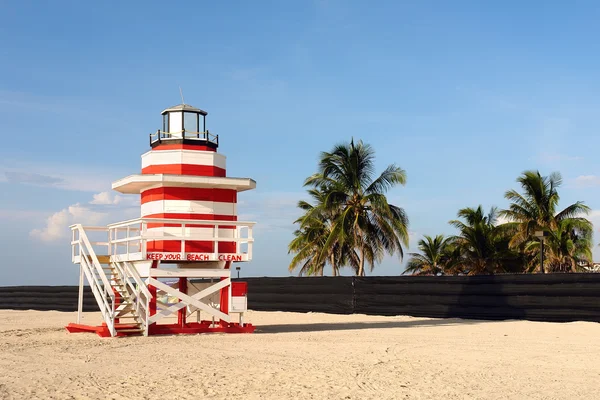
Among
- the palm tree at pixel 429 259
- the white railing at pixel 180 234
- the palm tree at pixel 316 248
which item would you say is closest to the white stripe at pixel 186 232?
the white railing at pixel 180 234

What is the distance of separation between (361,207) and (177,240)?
16532 millimetres

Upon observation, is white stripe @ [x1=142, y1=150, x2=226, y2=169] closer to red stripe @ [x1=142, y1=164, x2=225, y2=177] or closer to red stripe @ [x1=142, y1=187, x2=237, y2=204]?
red stripe @ [x1=142, y1=164, x2=225, y2=177]

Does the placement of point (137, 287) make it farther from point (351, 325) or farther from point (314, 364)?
point (314, 364)

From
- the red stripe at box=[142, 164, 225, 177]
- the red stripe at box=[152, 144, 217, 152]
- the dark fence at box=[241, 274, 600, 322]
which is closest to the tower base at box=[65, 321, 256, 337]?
the red stripe at box=[142, 164, 225, 177]

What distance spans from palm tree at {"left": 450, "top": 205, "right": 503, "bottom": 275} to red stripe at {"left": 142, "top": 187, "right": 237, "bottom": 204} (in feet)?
76.9

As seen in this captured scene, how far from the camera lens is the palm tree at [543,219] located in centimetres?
3544

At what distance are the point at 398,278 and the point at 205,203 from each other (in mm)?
7797

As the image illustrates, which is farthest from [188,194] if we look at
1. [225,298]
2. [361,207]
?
[361,207]

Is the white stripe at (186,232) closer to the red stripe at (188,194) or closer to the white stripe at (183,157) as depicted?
the red stripe at (188,194)

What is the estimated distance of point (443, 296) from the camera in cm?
2183

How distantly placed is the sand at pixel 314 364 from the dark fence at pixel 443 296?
1.05m

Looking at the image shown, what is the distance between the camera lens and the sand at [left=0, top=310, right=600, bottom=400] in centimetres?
897

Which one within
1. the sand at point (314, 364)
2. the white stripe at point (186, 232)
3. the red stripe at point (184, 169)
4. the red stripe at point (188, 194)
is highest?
the red stripe at point (184, 169)

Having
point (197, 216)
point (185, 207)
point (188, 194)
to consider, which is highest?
point (188, 194)
